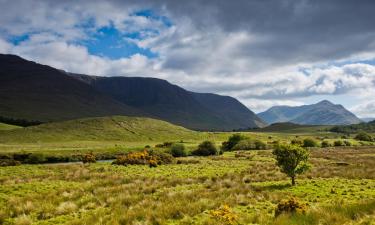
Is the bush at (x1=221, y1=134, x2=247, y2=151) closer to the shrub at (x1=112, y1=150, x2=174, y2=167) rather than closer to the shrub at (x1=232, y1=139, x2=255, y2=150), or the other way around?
the shrub at (x1=232, y1=139, x2=255, y2=150)

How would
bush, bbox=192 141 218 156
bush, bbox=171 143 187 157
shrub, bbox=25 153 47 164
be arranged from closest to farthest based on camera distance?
shrub, bbox=25 153 47 164, bush, bbox=171 143 187 157, bush, bbox=192 141 218 156

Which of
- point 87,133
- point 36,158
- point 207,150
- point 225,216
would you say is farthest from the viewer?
point 87,133

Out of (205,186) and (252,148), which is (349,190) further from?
(252,148)

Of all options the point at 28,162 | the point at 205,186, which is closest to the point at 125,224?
the point at 205,186

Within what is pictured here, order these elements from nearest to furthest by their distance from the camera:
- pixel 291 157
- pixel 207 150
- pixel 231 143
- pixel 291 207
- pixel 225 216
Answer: pixel 225 216
pixel 291 207
pixel 291 157
pixel 207 150
pixel 231 143

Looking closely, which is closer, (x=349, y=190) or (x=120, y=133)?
(x=349, y=190)

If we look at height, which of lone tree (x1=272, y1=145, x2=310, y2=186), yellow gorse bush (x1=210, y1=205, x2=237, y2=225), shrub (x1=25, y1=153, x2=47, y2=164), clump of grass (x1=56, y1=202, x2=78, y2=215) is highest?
lone tree (x1=272, y1=145, x2=310, y2=186)

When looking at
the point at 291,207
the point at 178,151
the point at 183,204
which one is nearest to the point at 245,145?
the point at 178,151

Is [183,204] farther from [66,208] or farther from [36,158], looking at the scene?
[36,158]

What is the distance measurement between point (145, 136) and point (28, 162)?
103m

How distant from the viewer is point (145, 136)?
18025 centimetres

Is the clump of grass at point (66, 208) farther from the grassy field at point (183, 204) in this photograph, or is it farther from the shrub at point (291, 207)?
the shrub at point (291, 207)

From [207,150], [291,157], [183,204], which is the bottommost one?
[207,150]

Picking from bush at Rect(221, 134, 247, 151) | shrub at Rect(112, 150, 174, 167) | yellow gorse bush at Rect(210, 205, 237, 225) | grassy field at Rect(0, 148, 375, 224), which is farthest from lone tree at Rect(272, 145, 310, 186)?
bush at Rect(221, 134, 247, 151)
